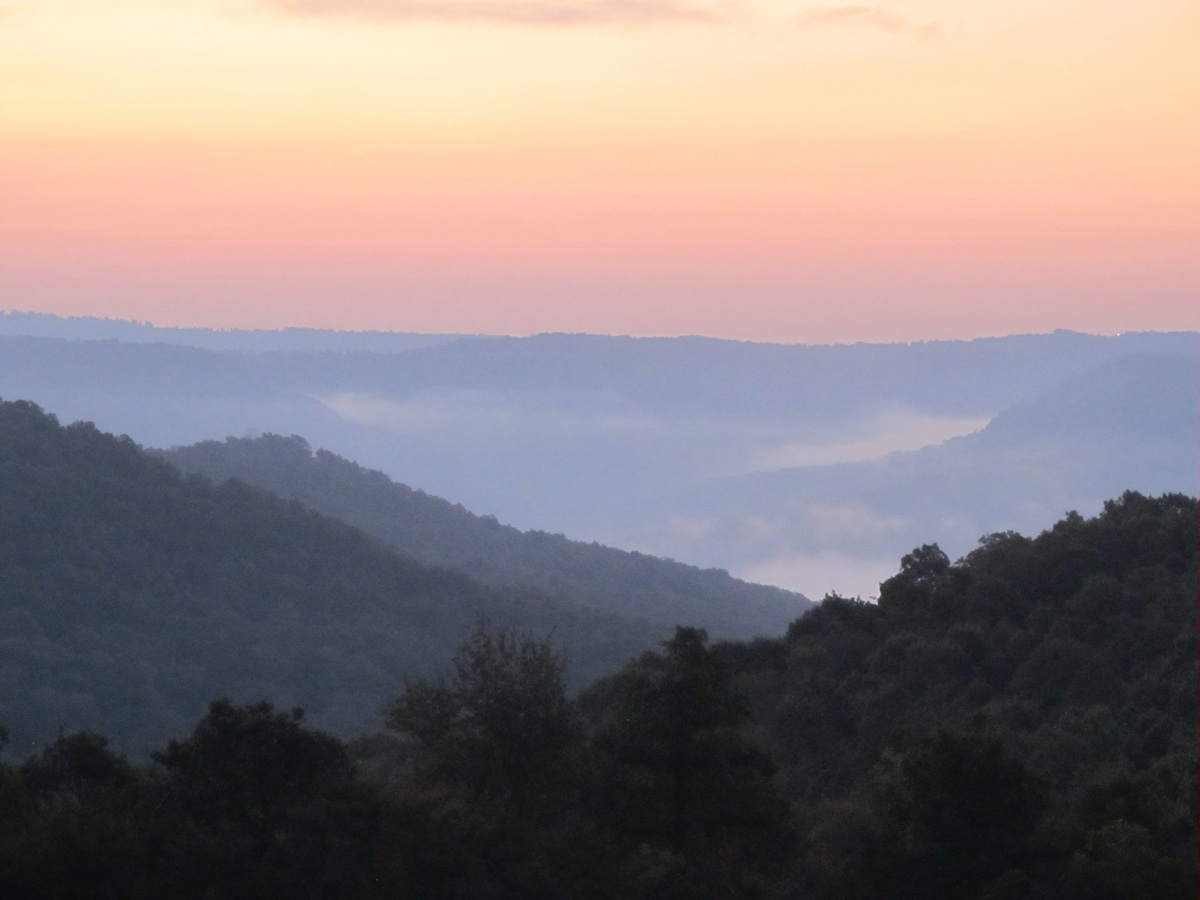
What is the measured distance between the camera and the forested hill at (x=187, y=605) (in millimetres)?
55625

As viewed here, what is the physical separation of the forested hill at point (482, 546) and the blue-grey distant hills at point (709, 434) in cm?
1577

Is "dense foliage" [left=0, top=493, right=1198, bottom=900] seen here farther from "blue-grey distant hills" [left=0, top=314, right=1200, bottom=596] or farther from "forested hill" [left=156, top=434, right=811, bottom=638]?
"blue-grey distant hills" [left=0, top=314, right=1200, bottom=596]

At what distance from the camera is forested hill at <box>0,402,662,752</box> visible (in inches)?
2190

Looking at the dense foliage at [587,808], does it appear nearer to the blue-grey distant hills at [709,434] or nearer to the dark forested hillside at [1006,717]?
the dark forested hillside at [1006,717]

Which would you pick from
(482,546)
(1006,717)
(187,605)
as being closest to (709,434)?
(482,546)

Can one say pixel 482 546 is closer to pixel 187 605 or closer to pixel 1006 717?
pixel 187 605

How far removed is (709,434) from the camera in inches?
7869

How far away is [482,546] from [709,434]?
97.8 metres

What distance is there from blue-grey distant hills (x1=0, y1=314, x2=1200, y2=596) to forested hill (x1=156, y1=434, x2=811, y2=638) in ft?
51.7

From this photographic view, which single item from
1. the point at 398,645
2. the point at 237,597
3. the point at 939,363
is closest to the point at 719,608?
the point at 398,645

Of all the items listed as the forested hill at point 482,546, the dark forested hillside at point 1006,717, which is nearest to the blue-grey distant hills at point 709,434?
the forested hill at point 482,546

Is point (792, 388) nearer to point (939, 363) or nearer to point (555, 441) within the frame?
point (939, 363)

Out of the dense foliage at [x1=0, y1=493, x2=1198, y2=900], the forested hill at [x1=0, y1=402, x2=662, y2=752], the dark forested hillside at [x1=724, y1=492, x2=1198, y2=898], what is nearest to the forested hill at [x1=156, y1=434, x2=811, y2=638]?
the forested hill at [x1=0, y1=402, x2=662, y2=752]

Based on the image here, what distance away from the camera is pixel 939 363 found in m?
188
